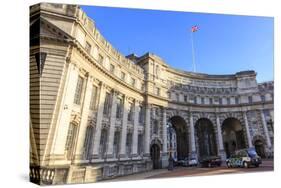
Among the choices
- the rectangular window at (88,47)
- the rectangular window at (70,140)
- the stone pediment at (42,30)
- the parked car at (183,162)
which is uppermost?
the rectangular window at (88,47)

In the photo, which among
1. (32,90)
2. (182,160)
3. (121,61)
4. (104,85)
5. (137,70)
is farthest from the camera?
(182,160)

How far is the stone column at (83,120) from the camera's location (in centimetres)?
1471

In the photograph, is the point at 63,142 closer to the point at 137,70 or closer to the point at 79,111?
the point at 79,111

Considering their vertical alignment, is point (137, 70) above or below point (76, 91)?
above

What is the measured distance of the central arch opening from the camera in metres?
25.1

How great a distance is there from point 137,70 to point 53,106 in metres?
10.3

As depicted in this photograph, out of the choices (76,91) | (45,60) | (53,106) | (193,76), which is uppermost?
(193,76)

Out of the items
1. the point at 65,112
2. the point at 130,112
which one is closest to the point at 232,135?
the point at 130,112

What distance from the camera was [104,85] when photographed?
17938 mm

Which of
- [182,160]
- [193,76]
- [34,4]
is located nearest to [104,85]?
[34,4]

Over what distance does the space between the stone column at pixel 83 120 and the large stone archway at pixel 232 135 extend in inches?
628

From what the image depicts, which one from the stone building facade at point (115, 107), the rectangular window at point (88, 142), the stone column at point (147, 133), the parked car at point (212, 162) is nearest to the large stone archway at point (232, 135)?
the stone building facade at point (115, 107)

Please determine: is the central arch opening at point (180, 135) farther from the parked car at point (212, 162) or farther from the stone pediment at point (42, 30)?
the stone pediment at point (42, 30)

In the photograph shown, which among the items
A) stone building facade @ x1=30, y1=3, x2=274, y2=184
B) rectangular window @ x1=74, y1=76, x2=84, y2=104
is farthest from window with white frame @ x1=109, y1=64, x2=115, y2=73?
rectangular window @ x1=74, y1=76, x2=84, y2=104
